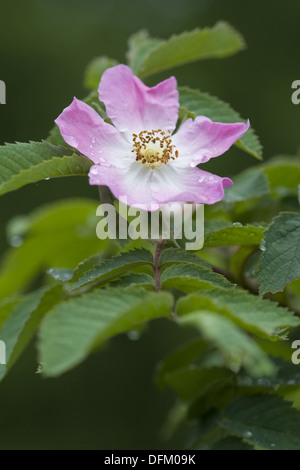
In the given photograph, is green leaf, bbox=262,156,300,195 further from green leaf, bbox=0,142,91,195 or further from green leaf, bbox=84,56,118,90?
green leaf, bbox=0,142,91,195

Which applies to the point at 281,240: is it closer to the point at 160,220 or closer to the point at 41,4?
the point at 160,220

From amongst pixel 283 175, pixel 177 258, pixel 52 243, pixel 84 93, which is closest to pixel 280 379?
pixel 177 258

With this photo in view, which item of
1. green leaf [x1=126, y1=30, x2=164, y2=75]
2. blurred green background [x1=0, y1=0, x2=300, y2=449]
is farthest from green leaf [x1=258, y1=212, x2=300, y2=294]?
blurred green background [x1=0, y1=0, x2=300, y2=449]

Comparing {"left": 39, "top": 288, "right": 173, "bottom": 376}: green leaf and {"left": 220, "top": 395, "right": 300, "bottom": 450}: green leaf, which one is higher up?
{"left": 39, "top": 288, "right": 173, "bottom": 376}: green leaf

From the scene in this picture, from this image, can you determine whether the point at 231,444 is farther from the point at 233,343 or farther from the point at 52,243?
the point at 52,243

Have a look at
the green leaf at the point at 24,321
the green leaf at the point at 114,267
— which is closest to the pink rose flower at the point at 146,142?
the green leaf at the point at 114,267

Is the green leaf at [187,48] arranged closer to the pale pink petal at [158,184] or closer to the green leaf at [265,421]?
the pale pink petal at [158,184]

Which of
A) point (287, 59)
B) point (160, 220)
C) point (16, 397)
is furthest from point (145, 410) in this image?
point (160, 220)
